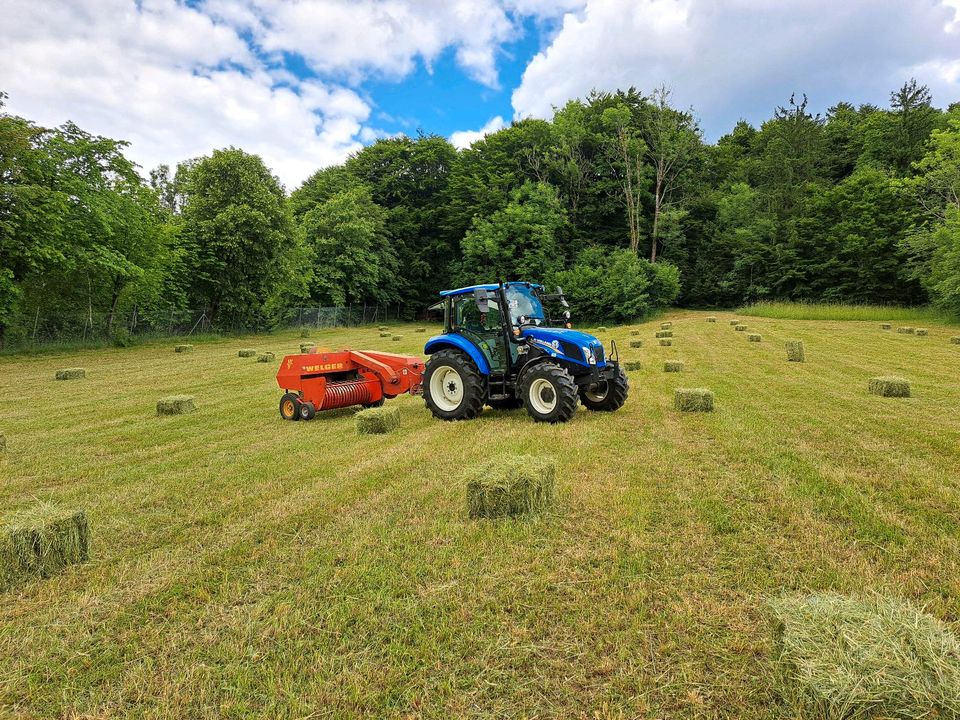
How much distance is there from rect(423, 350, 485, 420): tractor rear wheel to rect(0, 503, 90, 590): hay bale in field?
5118mm

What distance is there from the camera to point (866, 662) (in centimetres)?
206

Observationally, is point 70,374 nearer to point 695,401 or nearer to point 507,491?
point 507,491

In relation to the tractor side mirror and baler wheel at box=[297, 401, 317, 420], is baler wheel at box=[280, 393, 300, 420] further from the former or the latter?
the tractor side mirror

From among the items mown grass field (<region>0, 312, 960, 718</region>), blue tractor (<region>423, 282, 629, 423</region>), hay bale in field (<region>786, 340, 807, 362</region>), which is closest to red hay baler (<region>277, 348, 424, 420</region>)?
blue tractor (<region>423, 282, 629, 423</region>)

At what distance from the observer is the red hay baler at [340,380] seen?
337 inches

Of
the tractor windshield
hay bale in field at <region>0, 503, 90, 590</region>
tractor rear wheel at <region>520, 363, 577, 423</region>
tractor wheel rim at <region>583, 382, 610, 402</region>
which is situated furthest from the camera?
Answer: tractor wheel rim at <region>583, 382, 610, 402</region>

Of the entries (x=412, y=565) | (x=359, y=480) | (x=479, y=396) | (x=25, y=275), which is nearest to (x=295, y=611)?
(x=412, y=565)

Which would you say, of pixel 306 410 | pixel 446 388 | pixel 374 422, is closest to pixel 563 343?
pixel 446 388

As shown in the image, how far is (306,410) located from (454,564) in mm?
5660

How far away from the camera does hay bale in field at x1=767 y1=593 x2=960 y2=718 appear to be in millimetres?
A: 1933

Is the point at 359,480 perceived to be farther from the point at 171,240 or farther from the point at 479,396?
the point at 171,240

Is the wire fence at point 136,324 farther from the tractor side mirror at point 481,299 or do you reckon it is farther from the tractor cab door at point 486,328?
the tractor side mirror at point 481,299

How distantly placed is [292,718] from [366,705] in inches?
12.1

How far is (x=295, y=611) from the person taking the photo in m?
2.94
